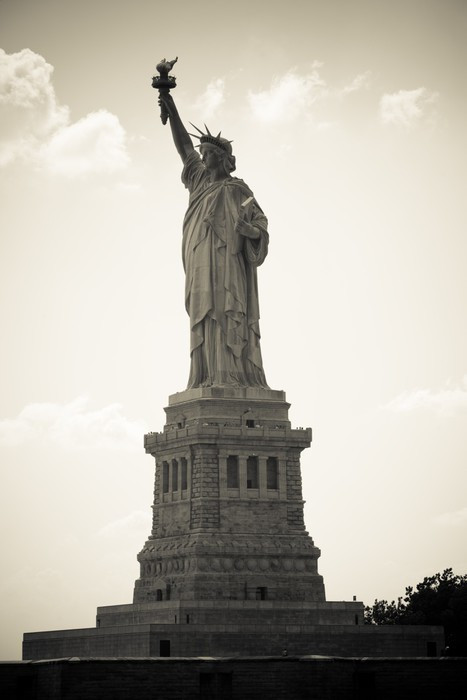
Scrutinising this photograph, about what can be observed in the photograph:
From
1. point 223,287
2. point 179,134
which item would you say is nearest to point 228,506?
point 223,287

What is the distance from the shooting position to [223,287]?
59656 mm

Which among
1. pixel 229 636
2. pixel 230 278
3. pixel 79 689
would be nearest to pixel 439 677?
pixel 229 636

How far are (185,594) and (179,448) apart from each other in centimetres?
622

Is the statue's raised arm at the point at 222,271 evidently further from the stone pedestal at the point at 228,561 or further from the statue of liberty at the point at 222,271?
the stone pedestal at the point at 228,561

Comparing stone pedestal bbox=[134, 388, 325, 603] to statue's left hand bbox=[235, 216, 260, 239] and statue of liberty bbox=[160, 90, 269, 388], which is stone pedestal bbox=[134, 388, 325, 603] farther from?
statue's left hand bbox=[235, 216, 260, 239]

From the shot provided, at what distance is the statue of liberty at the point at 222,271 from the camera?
59281 mm

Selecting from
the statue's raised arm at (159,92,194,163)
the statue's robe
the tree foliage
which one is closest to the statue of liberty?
the statue's robe

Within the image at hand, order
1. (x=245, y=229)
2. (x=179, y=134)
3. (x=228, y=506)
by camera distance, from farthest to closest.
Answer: (x=179, y=134) → (x=245, y=229) → (x=228, y=506)

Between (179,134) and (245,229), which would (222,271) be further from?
(179,134)

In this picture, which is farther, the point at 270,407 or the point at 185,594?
the point at 270,407

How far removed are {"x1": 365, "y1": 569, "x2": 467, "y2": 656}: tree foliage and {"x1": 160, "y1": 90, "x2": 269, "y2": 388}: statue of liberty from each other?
45.5 ft

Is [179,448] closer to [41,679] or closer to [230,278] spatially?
[230,278]

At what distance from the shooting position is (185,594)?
5453 cm

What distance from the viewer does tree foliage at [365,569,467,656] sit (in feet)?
209
